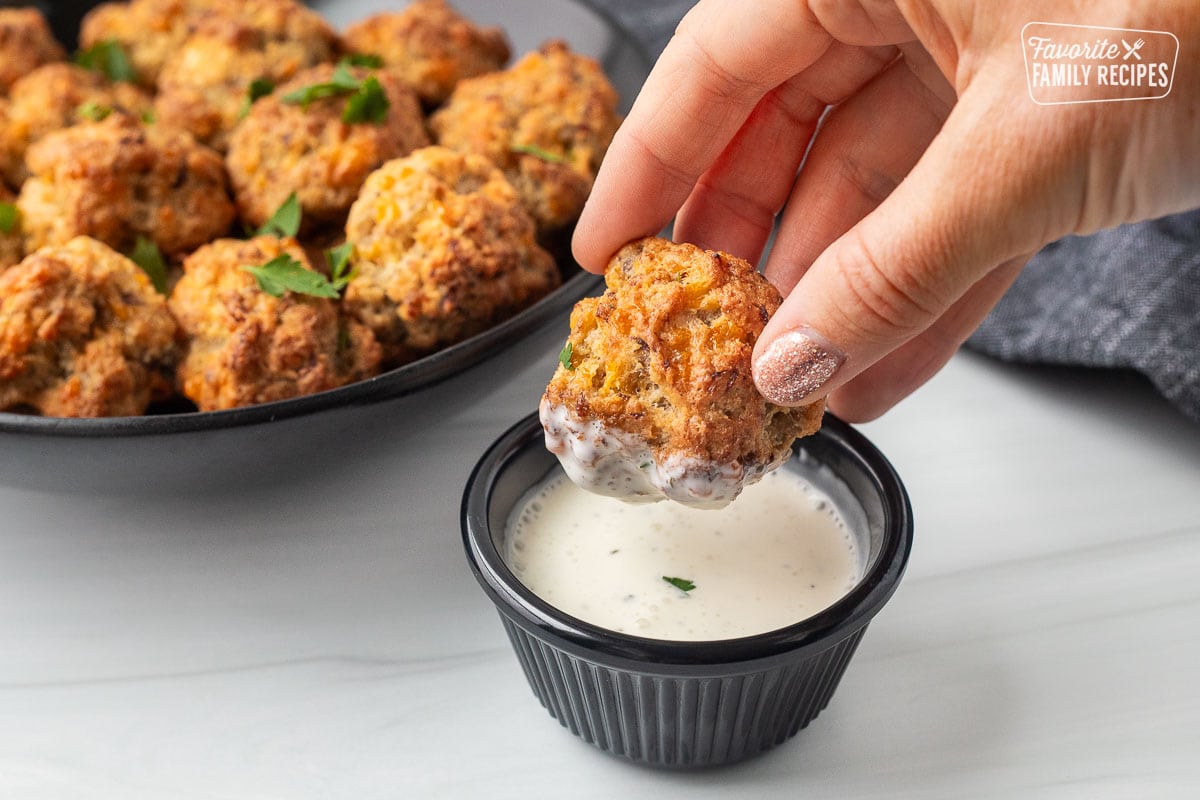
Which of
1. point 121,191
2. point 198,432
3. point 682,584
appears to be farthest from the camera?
point 121,191

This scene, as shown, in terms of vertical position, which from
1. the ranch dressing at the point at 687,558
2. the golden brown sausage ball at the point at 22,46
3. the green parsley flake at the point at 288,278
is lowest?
the ranch dressing at the point at 687,558

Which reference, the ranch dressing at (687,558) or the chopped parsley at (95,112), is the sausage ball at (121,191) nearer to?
the chopped parsley at (95,112)

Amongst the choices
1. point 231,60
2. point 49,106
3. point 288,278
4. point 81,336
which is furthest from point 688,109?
point 49,106

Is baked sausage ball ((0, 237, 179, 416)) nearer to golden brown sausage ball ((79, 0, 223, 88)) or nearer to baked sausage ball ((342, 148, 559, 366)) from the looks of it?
baked sausage ball ((342, 148, 559, 366))

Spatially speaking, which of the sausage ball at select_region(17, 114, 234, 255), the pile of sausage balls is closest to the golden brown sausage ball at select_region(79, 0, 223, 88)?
the pile of sausage balls

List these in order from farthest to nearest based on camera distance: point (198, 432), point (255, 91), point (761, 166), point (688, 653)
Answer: point (255, 91)
point (761, 166)
point (198, 432)
point (688, 653)

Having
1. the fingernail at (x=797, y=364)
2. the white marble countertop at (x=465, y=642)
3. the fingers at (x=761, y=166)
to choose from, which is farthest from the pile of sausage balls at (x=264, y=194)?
the fingernail at (x=797, y=364)

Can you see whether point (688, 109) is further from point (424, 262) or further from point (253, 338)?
point (253, 338)
